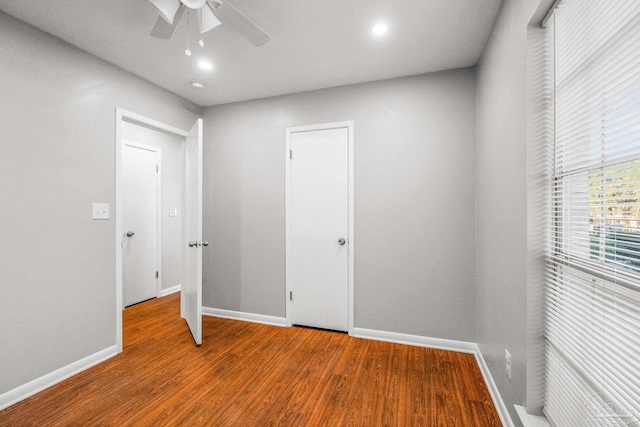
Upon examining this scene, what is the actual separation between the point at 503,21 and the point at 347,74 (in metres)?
1.29

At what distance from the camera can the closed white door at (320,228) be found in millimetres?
2945

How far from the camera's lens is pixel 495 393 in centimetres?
185

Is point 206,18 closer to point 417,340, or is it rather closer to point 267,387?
point 267,387

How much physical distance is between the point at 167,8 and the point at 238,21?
347mm

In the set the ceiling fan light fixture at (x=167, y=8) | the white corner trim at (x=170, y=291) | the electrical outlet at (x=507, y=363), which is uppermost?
the ceiling fan light fixture at (x=167, y=8)

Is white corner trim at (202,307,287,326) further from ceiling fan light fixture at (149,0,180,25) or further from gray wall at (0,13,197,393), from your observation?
ceiling fan light fixture at (149,0,180,25)

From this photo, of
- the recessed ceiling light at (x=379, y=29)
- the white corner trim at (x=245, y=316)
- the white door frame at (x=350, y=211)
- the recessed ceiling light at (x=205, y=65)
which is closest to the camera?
the recessed ceiling light at (x=379, y=29)

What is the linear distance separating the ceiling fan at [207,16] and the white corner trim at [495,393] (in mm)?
2559

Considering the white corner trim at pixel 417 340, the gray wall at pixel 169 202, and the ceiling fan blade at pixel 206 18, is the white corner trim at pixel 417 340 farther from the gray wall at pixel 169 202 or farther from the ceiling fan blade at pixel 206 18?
the gray wall at pixel 169 202

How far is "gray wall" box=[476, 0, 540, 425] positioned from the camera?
141 cm

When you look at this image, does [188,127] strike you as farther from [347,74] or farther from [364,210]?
[364,210]

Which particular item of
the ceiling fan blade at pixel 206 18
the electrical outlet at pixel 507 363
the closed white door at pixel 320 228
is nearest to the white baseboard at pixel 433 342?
the closed white door at pixel 320 228

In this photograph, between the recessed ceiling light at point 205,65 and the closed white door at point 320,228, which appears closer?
the recessed ceiling light at point 205,65

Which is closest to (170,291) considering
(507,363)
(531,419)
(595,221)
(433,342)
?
(433,342)
